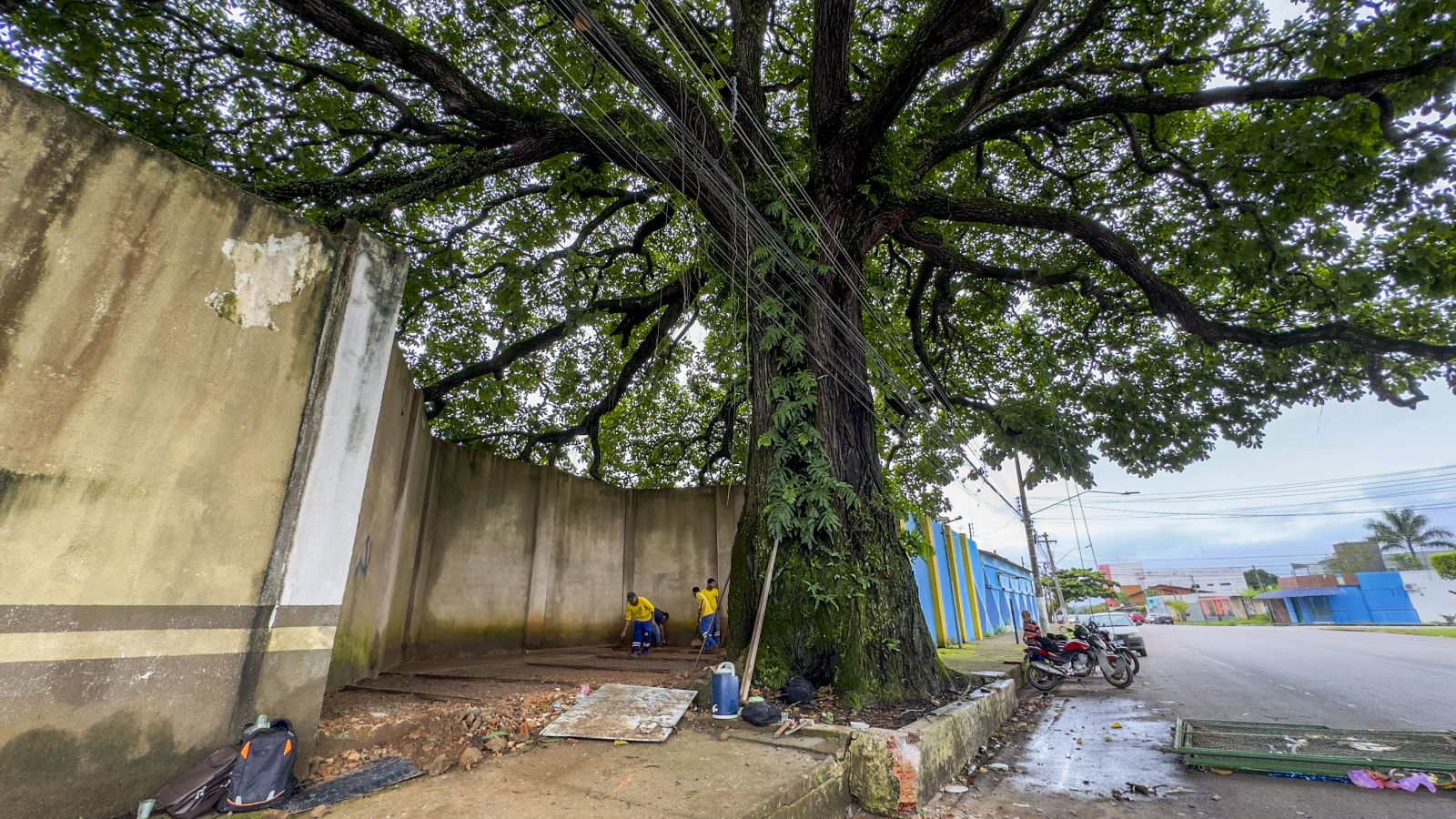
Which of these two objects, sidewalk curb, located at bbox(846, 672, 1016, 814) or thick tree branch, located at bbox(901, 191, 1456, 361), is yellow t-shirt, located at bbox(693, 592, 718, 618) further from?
thick tree branch, located at bbox(901, 191, 1456, 361)

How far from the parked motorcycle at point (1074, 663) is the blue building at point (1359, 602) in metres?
47.1

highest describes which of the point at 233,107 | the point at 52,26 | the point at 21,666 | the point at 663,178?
the point at 233,107

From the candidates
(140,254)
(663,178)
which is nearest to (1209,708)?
(663,178)

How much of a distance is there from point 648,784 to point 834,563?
2842mm

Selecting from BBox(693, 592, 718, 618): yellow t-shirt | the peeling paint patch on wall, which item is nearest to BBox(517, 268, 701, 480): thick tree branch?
BBox(693, 592, 718, 618): yellow t-shirt

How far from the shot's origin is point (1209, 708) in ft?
Result: 23.4

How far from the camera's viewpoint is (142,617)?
2.86 m

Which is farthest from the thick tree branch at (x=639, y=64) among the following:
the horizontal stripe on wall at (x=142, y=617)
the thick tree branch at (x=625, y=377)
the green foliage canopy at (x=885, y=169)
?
the horizontal stripe on wall at (x=142, y=617)

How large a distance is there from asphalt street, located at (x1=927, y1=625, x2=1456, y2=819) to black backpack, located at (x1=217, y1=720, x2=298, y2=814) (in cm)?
390

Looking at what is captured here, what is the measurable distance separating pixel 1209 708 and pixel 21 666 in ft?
35.2

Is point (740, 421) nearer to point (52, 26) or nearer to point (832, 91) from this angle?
point (832, 91)

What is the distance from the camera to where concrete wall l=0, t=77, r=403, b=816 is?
2.64 meters

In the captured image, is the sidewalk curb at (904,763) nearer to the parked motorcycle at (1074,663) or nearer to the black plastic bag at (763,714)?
the black plastic bag at (763,714)

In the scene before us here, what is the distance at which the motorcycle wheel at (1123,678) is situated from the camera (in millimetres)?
9266
